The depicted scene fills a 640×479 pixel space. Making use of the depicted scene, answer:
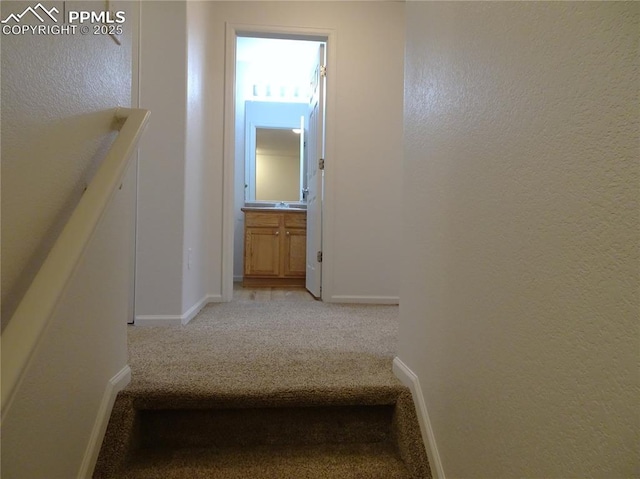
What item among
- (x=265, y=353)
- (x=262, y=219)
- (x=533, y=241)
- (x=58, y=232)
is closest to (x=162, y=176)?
(x=265, y=353)

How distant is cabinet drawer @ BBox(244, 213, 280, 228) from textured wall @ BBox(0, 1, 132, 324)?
3.26 m

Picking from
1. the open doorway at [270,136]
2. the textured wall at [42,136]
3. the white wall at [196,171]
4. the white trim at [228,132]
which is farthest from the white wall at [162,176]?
the open doorway at [270,136]

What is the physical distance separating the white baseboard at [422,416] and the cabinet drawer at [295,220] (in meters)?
3.13

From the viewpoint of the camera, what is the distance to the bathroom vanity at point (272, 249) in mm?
4289

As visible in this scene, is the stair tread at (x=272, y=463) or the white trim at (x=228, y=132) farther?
the white trim at (x=228, y=132)

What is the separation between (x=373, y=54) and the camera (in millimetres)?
2920

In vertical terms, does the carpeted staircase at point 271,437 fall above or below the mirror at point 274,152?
below

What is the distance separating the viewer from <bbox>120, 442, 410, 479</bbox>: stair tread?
103cm

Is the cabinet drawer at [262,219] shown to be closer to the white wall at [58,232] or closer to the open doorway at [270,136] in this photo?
the open doorway at [270,136]

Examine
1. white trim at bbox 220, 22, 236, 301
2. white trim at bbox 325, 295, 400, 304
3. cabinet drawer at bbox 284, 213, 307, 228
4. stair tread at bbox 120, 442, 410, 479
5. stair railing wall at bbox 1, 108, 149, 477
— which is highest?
white trim at bbox 220, 22, 236, 301

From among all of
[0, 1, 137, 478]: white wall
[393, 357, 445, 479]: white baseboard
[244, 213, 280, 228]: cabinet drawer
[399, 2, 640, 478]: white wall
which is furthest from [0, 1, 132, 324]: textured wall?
[244, 213, 280, 228]: cabinet drawer

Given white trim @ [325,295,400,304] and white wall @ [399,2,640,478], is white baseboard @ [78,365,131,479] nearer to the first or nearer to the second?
white wall @ [399,2,640,478]

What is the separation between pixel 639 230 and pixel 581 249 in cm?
9

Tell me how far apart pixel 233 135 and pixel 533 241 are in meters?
2.52
